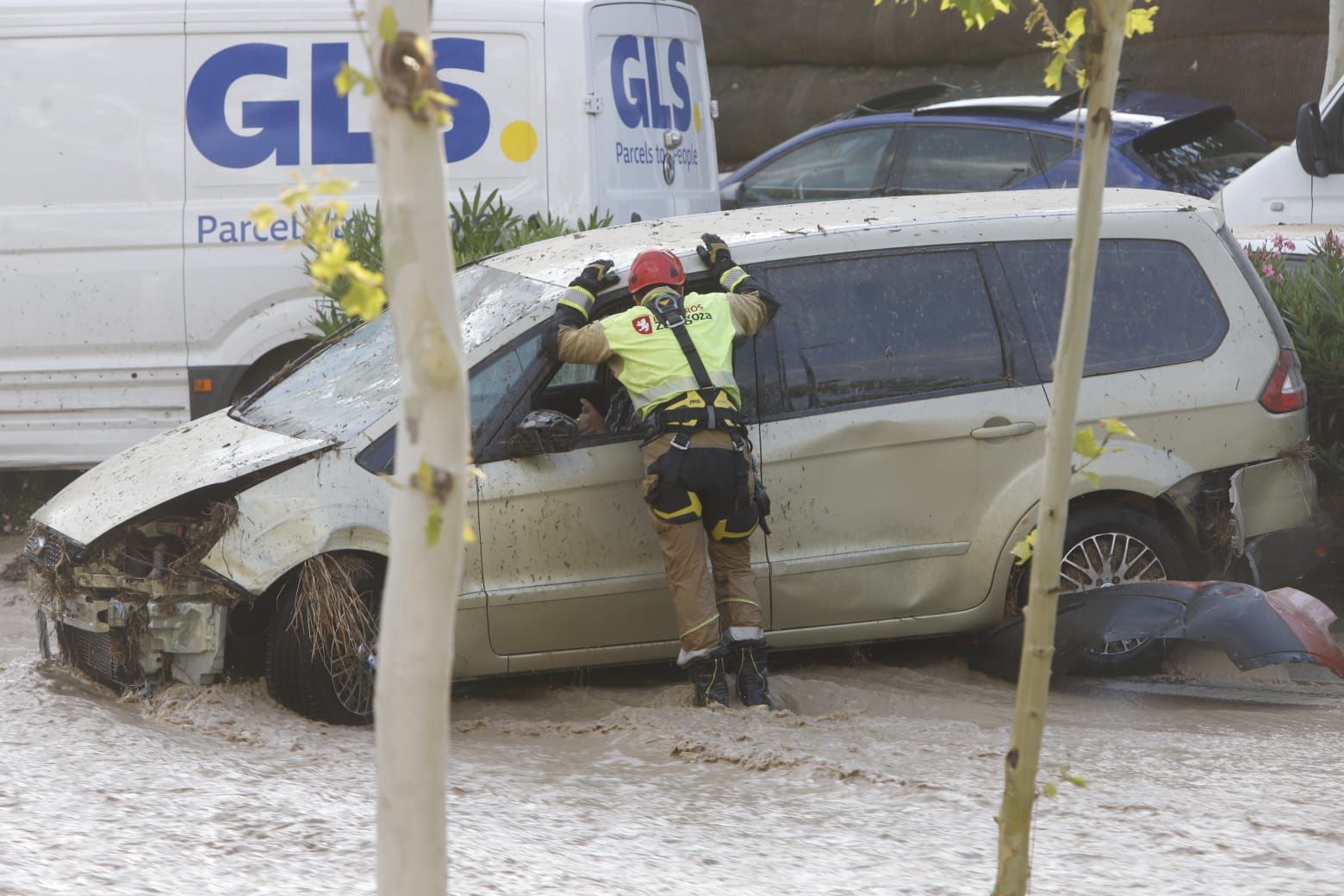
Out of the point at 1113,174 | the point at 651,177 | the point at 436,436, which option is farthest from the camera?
the point at 1113,174

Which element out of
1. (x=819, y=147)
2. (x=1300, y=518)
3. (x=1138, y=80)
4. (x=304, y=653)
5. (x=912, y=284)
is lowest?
(x=304, y=653)

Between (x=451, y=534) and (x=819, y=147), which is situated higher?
(x=819, y=147)

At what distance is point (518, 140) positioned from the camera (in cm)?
750

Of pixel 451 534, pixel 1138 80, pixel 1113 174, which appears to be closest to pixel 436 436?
pixel 451 534

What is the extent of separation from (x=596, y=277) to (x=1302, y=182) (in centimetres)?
541

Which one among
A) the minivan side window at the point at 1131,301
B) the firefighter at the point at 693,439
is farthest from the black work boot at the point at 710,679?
the minivan side window at the point at 1131,301

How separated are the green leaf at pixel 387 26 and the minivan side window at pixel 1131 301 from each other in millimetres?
3921

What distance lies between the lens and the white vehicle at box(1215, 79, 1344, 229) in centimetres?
874

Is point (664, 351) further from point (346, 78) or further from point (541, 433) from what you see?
point (346, 78)

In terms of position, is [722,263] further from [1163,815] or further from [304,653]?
[1163,815]

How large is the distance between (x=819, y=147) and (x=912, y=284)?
17.8 feet

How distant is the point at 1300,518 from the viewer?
A: 580cm

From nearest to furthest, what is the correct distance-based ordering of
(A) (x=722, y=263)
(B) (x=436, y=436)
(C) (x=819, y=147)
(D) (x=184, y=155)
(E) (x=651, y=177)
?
(B) (x=436, y=436), (A) (x=722, y=263), (D) (x=184, y=155), (E) (x=651, y=177), (C) (x=819, y=147)

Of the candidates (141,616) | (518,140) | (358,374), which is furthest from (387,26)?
(518,140)
